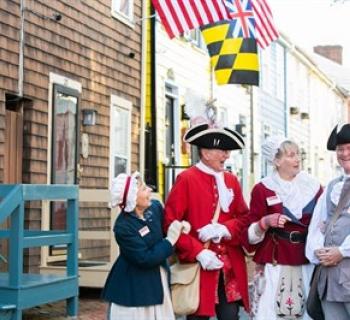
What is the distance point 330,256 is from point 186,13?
22.3 feet

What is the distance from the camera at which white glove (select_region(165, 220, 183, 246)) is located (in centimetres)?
499

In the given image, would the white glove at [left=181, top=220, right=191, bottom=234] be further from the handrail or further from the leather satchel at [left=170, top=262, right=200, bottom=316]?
the handrail

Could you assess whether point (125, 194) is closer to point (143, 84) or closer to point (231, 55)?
point (231, 55)

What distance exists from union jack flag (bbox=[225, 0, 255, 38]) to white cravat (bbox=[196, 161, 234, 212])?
7.13 meters

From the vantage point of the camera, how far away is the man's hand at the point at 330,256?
4645 millimetres

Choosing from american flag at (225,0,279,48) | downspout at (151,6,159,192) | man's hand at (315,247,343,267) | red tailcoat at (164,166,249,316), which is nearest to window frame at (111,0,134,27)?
downspout at (151,6,159,192)

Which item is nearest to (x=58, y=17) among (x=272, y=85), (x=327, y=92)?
(x=272, y=85)

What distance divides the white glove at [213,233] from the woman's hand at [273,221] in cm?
24

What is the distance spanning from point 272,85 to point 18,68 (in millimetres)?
15246

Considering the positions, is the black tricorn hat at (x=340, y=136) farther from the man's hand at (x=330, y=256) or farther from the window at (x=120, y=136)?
the window at (x=120, y=136)

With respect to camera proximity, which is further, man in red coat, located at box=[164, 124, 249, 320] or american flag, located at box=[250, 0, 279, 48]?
american flag, located at box=[250, 0, 279, 48]

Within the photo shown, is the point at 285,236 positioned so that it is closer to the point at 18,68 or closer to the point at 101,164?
the point at 18,68

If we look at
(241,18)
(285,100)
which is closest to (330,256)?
(241,18)

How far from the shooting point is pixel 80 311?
26.6ft
